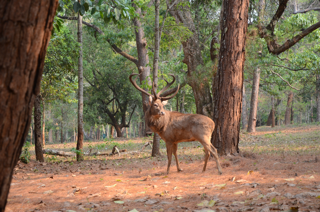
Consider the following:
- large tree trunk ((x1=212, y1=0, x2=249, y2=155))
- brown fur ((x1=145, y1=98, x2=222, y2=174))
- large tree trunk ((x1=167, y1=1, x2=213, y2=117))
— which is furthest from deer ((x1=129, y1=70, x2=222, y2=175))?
large tree trunk ((x1=167, y1=1, x2=213, y2=117))

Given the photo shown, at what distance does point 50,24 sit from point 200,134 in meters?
4.87

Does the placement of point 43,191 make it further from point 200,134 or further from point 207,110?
point 207,110

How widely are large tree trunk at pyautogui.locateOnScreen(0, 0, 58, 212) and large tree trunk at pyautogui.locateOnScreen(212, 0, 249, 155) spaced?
6434mm

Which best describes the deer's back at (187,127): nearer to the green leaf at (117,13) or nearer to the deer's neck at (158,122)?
the deer's neck at (158,122)

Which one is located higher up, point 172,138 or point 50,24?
point 50,24

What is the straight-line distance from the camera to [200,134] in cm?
642

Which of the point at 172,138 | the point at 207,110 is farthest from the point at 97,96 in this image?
the point at 172,138

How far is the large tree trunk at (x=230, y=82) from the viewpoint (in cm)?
776

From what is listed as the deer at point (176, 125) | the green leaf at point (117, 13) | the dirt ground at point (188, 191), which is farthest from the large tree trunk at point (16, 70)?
the deer at point (176, 125)

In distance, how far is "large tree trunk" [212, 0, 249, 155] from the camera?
7758 mm

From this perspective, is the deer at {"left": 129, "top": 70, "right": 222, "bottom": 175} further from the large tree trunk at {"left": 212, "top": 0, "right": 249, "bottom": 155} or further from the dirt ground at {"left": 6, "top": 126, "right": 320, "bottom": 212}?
the large tree trunk at {"left": 212, "top": 0, "right": 249, "bottom": 155}

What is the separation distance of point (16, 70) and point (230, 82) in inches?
262

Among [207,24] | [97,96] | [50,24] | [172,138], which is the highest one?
[207,24]

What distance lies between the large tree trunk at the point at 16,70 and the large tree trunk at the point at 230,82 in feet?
21.1
